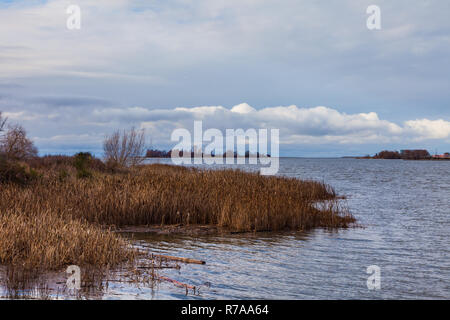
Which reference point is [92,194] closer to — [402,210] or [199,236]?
[199,236]

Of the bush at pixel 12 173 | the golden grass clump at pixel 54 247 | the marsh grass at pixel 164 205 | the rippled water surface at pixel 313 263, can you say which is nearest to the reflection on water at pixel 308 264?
the rippled water surface at pixel 313 263

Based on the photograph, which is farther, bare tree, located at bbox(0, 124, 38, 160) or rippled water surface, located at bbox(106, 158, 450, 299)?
bare tree, located at bbox(0, 124, 38, 160)

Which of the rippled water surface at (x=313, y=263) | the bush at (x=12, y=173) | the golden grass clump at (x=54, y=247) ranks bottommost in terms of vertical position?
the rippled water surface at (x=313, y=263)

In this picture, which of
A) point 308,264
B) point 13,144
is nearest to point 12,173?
point 13,144

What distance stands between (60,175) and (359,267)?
1427cm

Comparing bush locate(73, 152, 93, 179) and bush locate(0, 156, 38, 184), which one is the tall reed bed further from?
bush locate(73, 152, 93, 179)

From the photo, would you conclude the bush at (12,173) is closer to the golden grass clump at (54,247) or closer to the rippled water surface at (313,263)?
the rippled water surface at (313,263)

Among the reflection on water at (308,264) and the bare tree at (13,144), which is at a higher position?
the bare tree at (13,144)

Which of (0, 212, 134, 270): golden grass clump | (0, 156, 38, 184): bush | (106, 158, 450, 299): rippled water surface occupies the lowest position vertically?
(106, 158, 450, 299): rippled water surface

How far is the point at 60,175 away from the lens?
1952cm

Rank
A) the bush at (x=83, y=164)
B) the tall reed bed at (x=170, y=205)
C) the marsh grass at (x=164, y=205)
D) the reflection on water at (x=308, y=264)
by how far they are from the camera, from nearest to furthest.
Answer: the reflection on water at (x=308, y=264), the marsh grass at (x=164, y=205), the tall reed bed at (x=170, y=205), the bush at (x=83, y=164)

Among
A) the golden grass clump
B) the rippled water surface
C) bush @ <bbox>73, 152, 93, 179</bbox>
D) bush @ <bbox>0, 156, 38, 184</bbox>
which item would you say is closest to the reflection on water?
the rippled water surface

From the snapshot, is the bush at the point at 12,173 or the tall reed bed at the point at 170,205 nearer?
Result: the tall reed bed at the point at 170,205
